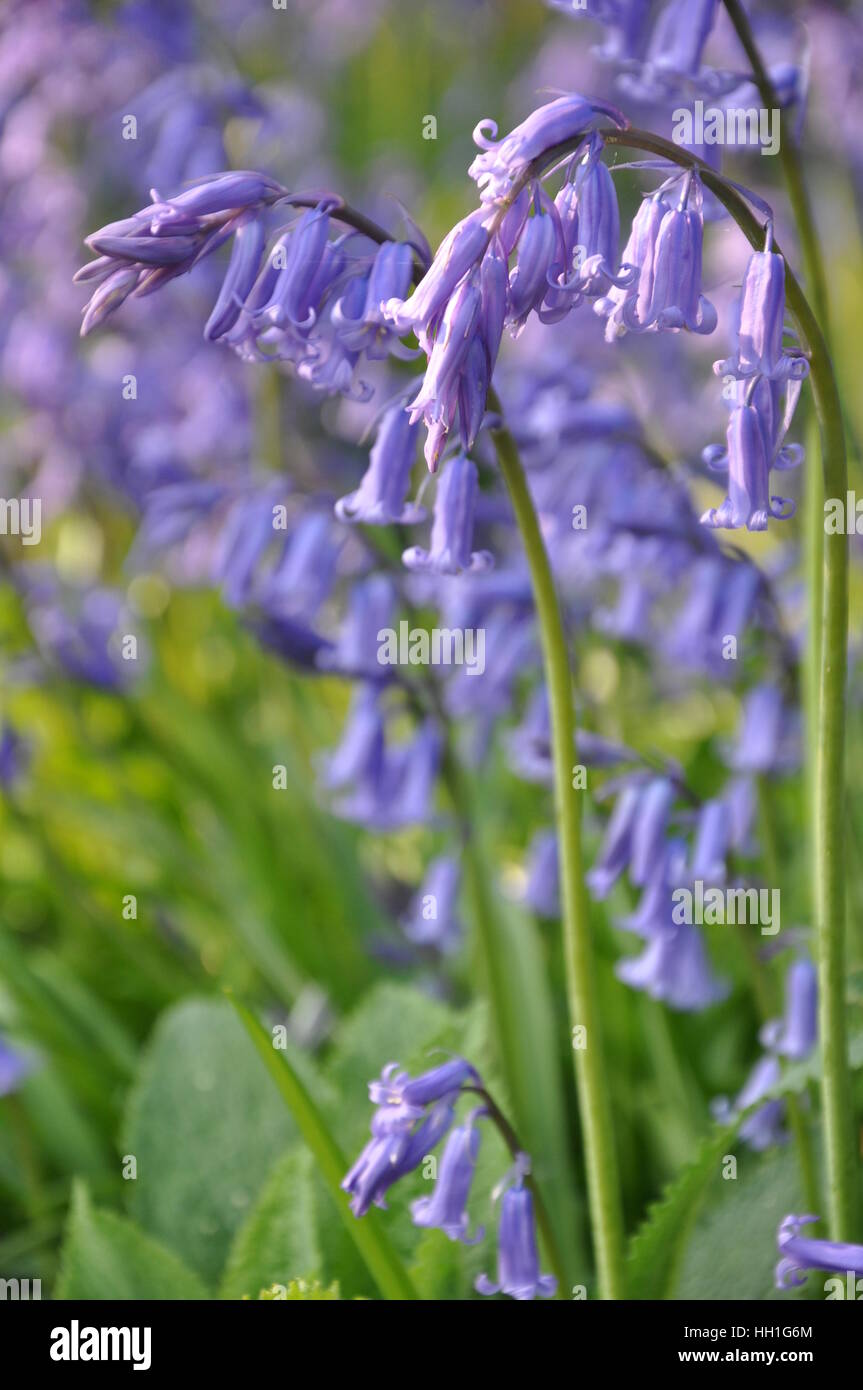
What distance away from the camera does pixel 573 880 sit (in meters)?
1.54

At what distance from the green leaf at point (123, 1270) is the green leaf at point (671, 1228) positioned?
2.00 feet

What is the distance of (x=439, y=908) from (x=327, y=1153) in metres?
1.28

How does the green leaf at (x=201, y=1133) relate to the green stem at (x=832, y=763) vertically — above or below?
below

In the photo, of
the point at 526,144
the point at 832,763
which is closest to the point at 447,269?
the point at 526,144

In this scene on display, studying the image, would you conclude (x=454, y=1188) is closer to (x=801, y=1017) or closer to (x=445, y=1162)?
(x=445, y=1162)

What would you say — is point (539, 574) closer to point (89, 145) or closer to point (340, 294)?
point (340, 294)

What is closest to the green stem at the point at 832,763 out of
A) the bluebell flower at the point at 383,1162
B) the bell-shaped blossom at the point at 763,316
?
the bell-shaped blossom at the point at 763,316

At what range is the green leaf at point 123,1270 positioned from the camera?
71.3 inches

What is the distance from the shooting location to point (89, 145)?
4254 mm

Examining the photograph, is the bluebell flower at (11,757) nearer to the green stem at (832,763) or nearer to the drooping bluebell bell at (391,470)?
the drooping bluebell bell at (391,470)

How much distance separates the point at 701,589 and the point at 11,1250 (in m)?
1.65

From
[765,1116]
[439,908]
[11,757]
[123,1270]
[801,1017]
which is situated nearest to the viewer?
[123,1270]

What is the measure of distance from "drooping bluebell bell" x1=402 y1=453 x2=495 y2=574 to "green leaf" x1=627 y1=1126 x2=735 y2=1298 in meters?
0.71
